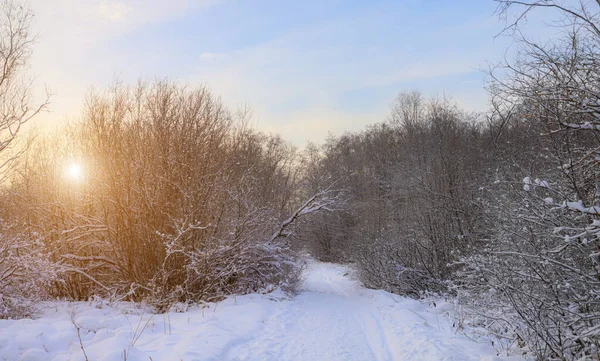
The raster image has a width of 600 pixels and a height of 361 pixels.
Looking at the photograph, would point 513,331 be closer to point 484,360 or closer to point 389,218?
point 484,360

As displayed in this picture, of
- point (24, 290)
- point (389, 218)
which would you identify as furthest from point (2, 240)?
point (389, 218)

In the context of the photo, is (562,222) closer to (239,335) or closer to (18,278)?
(239,335)

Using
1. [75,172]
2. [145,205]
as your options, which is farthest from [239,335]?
[75,172]

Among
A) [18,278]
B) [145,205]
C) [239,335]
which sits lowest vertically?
[239,335]

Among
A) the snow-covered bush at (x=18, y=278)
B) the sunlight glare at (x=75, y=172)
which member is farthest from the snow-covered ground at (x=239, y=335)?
the sunlight glare at (x=75, y=172)

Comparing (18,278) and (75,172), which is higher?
(75,172)

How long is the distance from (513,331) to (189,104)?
10.9 metres

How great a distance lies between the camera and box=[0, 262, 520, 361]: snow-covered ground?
5328 millimetres

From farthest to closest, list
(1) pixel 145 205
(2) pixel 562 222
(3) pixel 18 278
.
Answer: (1) pixel 145 205 < (3) pixel 18 278 < (2) pixel 562 222

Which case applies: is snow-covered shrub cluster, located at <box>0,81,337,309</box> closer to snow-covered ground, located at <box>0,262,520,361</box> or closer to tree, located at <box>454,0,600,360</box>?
snow-covered ground, located at <box>0,262,520,361</box>

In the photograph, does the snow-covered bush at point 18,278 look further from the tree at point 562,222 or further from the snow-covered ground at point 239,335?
the tree at point 562,222

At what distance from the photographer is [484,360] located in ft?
18.2

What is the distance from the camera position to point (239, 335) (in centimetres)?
688

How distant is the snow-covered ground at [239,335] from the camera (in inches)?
210
